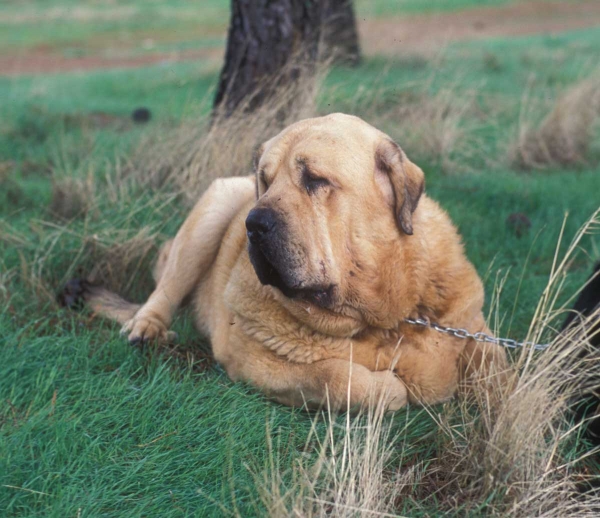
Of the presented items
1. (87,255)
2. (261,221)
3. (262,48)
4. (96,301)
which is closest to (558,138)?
(262,48)

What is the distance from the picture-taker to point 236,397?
130 inches

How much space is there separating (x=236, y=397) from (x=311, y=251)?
2.48 ft

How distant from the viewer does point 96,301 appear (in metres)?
4.26

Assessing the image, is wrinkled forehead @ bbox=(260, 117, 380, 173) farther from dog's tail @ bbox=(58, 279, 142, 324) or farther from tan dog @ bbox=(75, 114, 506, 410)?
dog's tail @ bbox=(58, 279, 142, 324)

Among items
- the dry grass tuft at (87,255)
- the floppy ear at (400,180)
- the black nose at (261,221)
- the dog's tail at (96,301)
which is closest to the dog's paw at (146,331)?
the dog's tail at (96,301)

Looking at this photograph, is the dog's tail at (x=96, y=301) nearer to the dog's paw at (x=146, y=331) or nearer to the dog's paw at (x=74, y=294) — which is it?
the dog's paw at (x=74, y=294)

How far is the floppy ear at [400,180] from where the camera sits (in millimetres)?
3250

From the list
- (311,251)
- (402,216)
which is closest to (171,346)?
(311,251)

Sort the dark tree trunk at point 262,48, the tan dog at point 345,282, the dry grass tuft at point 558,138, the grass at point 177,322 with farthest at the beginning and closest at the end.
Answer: the dry grass tuft at point 558,138, the dark tree trunk at point 262,48, the tan dog at point 345,282, the grass at point 177,322

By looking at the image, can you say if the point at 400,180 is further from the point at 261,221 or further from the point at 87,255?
the point at 87,255

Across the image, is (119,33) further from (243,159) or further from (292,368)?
(292,368)

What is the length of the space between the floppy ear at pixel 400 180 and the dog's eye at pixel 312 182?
28 centimetres

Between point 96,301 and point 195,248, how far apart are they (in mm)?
644

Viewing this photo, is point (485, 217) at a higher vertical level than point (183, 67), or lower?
higher
